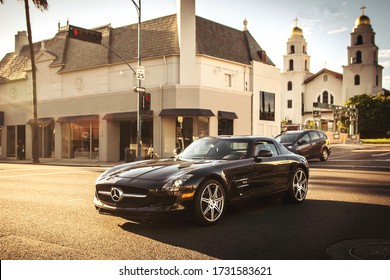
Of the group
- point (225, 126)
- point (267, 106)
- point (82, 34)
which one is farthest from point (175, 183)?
point (267, 106)

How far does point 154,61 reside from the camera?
26.5 meters

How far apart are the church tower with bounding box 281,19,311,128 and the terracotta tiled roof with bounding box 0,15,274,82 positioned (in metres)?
47.0

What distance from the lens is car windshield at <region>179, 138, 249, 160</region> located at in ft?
22.6

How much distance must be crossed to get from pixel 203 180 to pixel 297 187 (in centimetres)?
291

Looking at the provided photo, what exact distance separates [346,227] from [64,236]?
12.8 ft

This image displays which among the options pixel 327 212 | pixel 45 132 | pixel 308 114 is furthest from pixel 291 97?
pixel 327 212

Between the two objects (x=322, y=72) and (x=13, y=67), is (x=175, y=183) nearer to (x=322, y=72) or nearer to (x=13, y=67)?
(x=13, y=67)

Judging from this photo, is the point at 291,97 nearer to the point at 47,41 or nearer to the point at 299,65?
the point at 299,65

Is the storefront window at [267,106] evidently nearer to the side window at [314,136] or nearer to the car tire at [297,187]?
the side window at [314,136]

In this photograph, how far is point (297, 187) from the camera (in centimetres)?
799

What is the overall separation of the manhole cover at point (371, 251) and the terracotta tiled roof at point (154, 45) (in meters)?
21.4

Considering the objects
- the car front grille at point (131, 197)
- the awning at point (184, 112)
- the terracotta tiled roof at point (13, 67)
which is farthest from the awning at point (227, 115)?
the car front grille at point (131, 197)

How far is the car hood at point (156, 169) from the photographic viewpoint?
573 centimetres

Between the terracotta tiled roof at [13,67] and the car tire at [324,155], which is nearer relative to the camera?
the car tire at [324,155]
